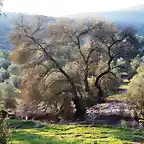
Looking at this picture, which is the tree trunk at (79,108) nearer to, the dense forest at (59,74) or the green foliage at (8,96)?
the dense forest at (59,74)

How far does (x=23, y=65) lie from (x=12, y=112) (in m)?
9.19

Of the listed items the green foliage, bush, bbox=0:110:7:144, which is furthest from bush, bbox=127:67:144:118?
bush, bbox=0:110:7:144

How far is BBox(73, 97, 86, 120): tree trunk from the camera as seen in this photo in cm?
4438

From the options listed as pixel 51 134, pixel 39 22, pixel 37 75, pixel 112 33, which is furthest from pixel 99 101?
pixel 51 134

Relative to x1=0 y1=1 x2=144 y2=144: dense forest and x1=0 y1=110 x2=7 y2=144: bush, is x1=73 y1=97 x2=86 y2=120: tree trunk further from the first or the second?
x1=0 y1=110 x2=7 y2=144: bush

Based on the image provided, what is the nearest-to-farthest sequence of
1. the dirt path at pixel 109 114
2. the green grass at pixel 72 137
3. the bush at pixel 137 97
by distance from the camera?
the green grass at pixel 72 137 < the bush at pixel 137 97 < the dirt path at pixel 109 114

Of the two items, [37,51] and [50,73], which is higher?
[37,51]

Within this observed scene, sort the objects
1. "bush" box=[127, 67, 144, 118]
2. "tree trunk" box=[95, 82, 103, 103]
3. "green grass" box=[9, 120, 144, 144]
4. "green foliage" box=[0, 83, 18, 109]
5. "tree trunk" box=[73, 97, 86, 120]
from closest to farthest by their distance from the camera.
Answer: "green grass" box=[9, 120, 144, 144]
"bush" box=[127, 67, 144, 118]
"tree trunk" box=[73, 97, 86, 120]
"tree trunk" box=[95, 82, 103, 103]
"green foliage" box=[0, 83, 18, 109]

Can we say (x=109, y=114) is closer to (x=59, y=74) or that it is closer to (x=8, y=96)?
(x=59, y=74)

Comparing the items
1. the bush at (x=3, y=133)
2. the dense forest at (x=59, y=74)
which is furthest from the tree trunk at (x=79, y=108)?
the bush at (x=3, y=133)

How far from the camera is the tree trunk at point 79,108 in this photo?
44375mm

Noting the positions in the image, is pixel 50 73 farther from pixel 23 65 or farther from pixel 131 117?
pixel 131 117

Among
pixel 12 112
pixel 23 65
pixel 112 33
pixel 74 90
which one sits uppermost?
pixel 112 33

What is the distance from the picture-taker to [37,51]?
44125 mm
